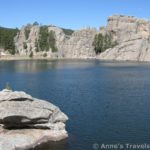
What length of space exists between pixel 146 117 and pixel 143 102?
13870 millimetres

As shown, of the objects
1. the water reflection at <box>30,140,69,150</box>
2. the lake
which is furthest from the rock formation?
the lake

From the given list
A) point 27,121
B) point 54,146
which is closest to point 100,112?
point 54,146

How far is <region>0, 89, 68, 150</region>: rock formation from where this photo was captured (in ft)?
131

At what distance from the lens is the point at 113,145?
4116cm

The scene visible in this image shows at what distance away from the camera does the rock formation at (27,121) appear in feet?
131

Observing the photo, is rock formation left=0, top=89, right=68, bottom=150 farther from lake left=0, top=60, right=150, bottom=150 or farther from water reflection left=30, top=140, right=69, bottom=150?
lake left=0, top=60, right=150, bottom=150

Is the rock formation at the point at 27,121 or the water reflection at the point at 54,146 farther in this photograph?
the water reflection at the point at 54,146

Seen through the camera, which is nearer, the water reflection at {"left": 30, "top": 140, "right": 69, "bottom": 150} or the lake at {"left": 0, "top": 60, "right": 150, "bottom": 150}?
the water reflection at {"left": 30, "top": 140, "right": 69, "bottom": 150}

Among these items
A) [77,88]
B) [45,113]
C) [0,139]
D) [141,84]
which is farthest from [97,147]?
[141,84]

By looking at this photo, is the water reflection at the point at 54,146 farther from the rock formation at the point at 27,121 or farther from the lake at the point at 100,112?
the rock formation at the point at 27,121

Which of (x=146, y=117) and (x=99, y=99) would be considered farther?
(x=99, y=99)

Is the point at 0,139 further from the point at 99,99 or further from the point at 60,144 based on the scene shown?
the point at 99,99

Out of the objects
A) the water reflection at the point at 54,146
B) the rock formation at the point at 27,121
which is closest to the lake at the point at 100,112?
the water reflection at the point at 54,146

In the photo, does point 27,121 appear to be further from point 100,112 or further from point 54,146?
point 100,112
